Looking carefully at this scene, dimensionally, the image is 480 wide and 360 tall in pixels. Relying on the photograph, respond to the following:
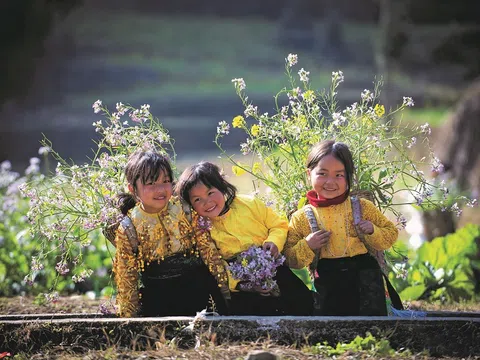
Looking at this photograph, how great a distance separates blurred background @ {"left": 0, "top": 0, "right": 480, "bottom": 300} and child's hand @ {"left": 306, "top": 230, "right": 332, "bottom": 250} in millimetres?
5522

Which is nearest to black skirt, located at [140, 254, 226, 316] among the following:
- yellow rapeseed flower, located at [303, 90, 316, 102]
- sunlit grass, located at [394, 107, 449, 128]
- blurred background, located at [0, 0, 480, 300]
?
yellow rapeseed flower, located at [303, 90, 316, 102]

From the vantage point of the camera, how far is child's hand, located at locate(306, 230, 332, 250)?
419 centimetres

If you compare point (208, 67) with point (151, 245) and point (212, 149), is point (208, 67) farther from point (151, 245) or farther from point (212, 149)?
point (151, 245)

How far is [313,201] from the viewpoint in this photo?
14.1 feet

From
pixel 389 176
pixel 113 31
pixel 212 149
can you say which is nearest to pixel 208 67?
pixel 113 31

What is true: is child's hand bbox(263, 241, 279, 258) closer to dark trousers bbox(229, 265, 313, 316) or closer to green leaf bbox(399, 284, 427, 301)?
dark trousers bbox(229, 265, 313, 316)

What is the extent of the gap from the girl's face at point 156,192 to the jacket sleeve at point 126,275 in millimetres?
174

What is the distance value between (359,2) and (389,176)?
21.9m

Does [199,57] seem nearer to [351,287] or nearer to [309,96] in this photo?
[309,96]

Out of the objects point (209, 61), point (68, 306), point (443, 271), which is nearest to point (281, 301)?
point (68, 306)

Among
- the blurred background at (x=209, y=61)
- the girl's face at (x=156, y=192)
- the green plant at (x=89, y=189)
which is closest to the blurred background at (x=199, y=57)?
the blurred background at (x=209, y=61)

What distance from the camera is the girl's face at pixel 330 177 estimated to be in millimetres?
4223

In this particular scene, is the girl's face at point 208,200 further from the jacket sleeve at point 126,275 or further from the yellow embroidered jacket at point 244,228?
the jacket sleeve at point 126,275

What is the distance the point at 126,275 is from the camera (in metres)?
4.25
